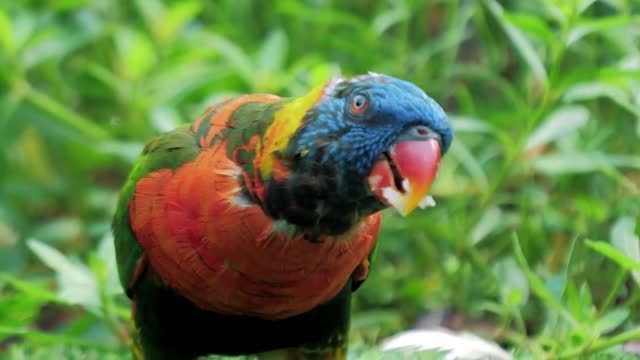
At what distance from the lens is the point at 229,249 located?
184 cm

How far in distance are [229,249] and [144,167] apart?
0.35 meters

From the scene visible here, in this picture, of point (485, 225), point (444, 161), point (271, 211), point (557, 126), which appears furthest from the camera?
point (444, 161)

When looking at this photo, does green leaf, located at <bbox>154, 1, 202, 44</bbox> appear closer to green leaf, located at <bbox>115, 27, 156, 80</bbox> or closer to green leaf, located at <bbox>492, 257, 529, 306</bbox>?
green leaf, located at <bbox>115, 27, 156, 80</bbox>

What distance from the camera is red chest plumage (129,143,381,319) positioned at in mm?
1817

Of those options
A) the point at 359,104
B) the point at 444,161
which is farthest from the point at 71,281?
the point at 444,161

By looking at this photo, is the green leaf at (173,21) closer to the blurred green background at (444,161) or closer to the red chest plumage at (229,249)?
the blurred green background at (444,161)

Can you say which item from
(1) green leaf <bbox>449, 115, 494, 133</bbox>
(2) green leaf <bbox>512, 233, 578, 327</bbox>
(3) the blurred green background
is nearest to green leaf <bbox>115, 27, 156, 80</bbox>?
(3) the blurred green background

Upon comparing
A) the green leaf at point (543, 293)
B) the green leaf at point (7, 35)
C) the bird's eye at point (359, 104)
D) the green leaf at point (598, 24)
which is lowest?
the green leaf at point (543, 293)

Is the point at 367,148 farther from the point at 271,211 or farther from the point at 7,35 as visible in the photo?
the point at 7,35

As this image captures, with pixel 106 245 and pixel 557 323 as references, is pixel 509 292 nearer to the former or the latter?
pixel 557 323

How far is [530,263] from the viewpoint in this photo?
10.1 ft

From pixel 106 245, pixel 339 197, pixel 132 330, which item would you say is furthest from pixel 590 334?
pixel 106 245

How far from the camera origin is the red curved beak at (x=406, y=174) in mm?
1610

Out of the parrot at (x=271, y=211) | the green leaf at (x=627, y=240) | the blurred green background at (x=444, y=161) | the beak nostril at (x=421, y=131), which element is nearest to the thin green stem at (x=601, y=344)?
the blurred green background at (x=444, y=161)
